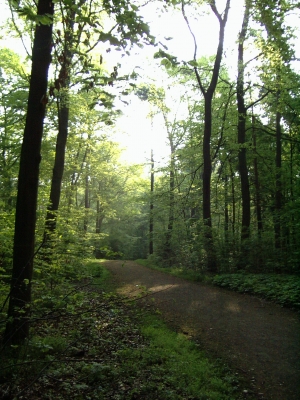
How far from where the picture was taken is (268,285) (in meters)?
9.78

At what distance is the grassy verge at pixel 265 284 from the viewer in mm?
8508

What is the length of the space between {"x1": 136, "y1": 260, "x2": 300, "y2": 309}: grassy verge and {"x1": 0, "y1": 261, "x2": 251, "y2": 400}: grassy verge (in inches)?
153

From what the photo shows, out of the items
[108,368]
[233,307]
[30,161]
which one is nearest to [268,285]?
[233,307]

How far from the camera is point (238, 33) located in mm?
14930

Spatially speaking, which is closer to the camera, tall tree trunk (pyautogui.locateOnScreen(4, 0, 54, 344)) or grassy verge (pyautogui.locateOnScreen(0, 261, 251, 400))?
grassy verge (pyautogui.locateOnScreen(0, 261, 251, 400))

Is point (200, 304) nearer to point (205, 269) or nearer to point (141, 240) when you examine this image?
point (205, 269)

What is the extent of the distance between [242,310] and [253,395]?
4.00m

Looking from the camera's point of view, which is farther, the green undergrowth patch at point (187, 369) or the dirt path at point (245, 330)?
the dirt path at point (245, 330)

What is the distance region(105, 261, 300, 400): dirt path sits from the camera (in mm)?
4512

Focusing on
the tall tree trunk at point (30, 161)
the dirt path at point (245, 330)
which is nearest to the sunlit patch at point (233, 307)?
the dirt path at point (245, 330)

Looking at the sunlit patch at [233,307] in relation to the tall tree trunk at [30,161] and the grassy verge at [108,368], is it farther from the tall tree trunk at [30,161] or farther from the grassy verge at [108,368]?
the tall tree trunk at [30,161]

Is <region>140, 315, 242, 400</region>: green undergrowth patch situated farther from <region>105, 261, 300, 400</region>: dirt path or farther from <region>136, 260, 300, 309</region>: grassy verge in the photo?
<region>136, 260, 300, 309</region>: grassy verge

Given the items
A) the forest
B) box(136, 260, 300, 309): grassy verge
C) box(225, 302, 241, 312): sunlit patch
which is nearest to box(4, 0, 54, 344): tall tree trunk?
the forest

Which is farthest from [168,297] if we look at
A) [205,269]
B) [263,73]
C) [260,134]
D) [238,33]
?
[260,134]
